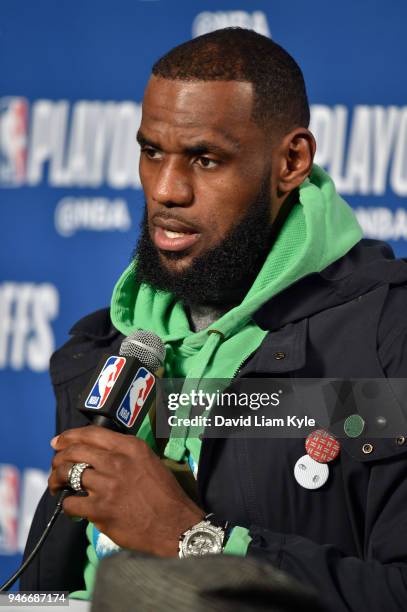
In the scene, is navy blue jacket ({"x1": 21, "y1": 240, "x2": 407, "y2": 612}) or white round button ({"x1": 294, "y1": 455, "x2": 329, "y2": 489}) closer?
navy blue jacket ({"x1": 21, "y1": 240, "x2": 407, "y2": 612})

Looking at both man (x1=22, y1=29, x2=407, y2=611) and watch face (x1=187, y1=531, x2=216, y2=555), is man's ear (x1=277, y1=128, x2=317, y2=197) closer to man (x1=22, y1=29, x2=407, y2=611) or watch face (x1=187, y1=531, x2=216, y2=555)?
man (x1=22, y1=29, x2=407, y2=611)

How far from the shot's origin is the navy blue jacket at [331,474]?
4.31 ft

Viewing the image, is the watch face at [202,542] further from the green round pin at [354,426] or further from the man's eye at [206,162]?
the man's eye at [206,162]

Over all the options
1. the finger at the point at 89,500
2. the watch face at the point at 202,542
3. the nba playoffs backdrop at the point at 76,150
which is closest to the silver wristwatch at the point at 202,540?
the watch face at the point at 202,542

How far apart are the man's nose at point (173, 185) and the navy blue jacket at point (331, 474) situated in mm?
207

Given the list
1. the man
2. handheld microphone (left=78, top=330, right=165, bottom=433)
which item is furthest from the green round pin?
handheld microphone (left=78, top=330, right=165, bottom=433)

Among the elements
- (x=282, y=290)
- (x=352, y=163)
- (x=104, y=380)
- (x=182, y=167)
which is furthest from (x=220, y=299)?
(x=352, y=163)

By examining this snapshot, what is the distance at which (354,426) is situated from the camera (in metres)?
1.44

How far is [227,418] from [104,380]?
266mm

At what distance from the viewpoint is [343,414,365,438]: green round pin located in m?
1.43

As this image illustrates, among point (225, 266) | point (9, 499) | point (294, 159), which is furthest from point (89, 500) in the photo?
point (9, 499)

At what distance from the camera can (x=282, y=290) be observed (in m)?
1.57

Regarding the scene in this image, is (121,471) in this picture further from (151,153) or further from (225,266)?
(151,153)

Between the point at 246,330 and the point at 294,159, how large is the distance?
0.96 ft
